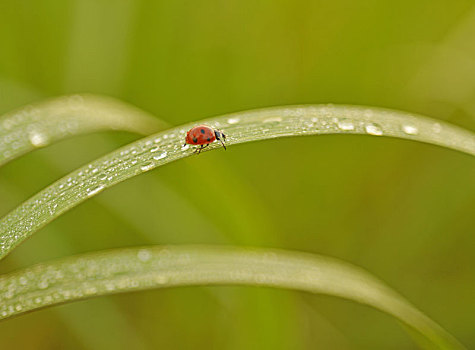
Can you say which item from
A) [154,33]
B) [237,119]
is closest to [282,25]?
[154,33]

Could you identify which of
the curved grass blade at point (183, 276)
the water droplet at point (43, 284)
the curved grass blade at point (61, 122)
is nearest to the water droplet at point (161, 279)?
the curved grass blade at point (183, 276)

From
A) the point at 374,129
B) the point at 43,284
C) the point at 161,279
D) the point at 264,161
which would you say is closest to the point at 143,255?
the point at 161,279

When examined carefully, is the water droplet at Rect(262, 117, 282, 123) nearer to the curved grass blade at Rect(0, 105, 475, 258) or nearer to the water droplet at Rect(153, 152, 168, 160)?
the curved grass blade at Rect(0, 105, 475, 258)

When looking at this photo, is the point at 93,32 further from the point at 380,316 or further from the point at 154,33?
the point at 380,316

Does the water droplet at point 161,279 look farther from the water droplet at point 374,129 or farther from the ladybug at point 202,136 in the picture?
the water droplet at point 374,129

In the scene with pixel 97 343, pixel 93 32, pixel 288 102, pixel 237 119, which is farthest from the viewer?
pixel 288 102

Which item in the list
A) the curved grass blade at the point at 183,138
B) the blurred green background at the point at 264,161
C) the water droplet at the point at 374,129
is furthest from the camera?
the blurred green background at the point at 264,161
